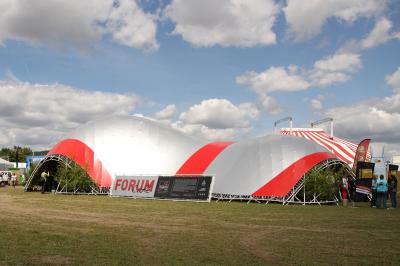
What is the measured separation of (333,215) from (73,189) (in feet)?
67.0

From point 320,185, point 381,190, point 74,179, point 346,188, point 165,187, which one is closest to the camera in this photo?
point 381,190

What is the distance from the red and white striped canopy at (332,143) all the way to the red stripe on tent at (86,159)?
18839 millimetres

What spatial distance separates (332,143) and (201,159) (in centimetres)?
1472

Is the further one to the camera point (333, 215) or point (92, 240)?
point (333, 215)

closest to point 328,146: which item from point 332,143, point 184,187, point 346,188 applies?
point 332,143

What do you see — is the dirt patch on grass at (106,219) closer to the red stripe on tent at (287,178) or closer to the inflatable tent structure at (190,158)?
the red stripe on tent at (287,178)

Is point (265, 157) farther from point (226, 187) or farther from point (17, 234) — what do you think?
point (17, 234)

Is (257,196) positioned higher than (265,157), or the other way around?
(265,157)

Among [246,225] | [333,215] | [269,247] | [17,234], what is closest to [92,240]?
[17,234]

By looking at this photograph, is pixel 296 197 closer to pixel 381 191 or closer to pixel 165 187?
pixel 381 191

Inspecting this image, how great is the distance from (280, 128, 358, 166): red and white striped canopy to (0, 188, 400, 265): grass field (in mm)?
20666

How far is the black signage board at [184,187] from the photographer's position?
82.9ft

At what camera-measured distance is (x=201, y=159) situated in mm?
30469

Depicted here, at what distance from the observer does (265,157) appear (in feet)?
83.8
